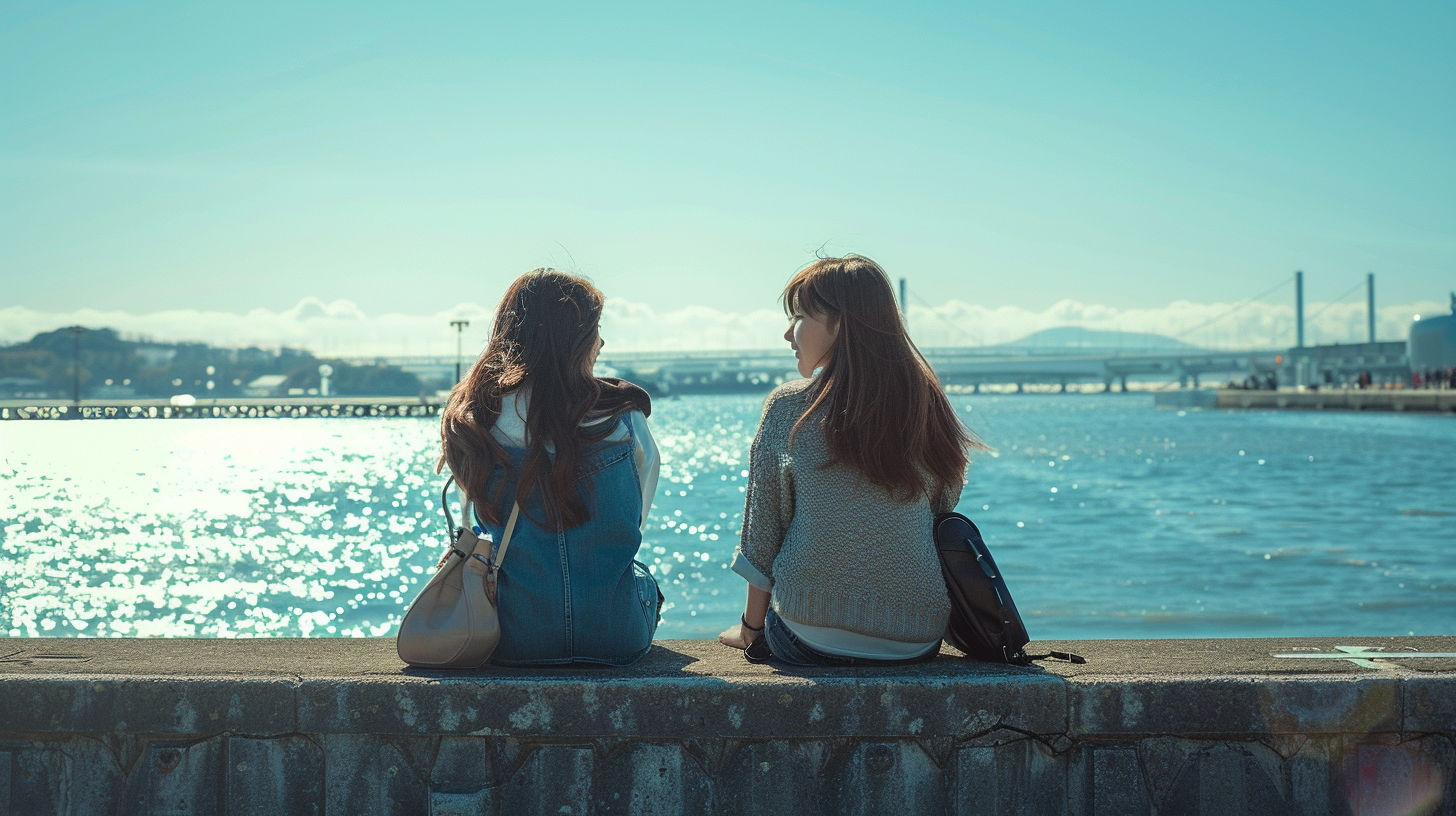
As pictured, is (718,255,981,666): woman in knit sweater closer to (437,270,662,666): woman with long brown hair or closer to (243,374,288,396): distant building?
(437,270,662,666): woman with long brown hair

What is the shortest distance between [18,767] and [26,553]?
13.1m

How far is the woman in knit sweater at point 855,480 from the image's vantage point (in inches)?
90.8

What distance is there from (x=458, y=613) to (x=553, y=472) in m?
0.34

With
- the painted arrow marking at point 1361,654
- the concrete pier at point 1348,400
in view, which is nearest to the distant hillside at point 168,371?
the concrete pier at point 1348,400

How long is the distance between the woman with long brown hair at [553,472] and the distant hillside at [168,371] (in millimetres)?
86478

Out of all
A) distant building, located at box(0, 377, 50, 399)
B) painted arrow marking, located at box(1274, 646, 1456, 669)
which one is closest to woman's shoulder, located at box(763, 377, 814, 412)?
painted arrow marking, located at box(1274, 646, 1456, 669)

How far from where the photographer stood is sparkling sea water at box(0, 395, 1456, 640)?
Result: 9836 mm

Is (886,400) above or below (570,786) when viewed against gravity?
above

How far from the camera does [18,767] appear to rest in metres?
2.20

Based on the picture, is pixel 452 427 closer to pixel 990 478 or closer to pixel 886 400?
pixel 886 400

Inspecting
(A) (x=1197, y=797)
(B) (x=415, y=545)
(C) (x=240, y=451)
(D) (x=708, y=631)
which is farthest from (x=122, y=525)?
(C) (x=240, y=451)

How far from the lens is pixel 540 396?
232 cm

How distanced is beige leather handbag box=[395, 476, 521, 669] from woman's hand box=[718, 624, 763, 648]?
570mm

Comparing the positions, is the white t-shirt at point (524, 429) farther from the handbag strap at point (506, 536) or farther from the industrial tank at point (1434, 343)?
the industrial tank at point (1434, 343)
